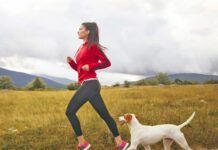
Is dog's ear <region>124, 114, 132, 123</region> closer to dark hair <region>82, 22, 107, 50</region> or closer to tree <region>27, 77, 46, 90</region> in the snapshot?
dark hair <region>82, 22, 107, 50</region>

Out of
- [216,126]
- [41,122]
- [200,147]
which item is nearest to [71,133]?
[41,122]

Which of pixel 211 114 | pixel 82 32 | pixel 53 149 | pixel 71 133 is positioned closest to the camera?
pixel 82 32

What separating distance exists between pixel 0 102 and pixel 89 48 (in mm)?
14741

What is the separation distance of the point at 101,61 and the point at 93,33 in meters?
0.62

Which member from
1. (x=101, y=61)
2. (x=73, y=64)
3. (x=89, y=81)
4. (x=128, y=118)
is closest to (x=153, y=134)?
→ (x=128, y=118)

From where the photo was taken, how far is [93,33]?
30.6 ft

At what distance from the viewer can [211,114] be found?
50.1 ft

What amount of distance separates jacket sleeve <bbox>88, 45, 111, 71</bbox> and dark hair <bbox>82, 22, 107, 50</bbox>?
0.09 m

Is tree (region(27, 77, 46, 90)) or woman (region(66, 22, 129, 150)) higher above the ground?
woman (region(66, 22, 129, 150))

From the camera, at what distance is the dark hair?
9.22m

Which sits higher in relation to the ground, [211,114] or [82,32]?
[82,32]

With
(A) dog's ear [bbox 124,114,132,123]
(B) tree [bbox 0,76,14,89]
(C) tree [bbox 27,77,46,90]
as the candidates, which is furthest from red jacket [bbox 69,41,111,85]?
(B) tree [bbox 0,76,14,89]

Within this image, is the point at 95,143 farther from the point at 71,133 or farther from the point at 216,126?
the point at 216,126

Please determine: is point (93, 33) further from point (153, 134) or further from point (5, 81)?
point (5, 81)
